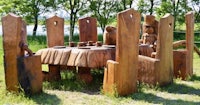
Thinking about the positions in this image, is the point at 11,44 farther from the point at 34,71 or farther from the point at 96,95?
the point at 96,95

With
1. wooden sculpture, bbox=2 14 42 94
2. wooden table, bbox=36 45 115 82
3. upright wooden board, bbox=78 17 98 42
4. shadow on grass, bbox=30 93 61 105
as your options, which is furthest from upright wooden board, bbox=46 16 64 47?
shadow on grass, bbox=30 93 61 105

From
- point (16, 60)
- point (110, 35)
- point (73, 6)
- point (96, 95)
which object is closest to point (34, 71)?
point (16, 60)

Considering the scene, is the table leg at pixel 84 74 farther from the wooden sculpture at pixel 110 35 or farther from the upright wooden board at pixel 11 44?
the upright wooden board at pixel 11 44

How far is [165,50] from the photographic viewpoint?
20.8ft

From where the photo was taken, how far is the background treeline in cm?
1880

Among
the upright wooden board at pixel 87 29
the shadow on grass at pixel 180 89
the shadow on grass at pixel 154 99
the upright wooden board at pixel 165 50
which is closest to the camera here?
the shadow on grass at pixel 154 99

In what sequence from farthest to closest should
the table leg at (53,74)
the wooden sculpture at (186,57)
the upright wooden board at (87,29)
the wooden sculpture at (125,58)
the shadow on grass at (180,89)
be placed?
the upright wooden board at (87,29) → the wooden sculpture at (186,57) → the table leg at (53,74) → the shadow on grass at (180,89) → the wooden sculpture at (125,58)

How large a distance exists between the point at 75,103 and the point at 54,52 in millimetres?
1576

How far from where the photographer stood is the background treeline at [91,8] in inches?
740

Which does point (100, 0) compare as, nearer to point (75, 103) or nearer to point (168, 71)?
point (168, 71)

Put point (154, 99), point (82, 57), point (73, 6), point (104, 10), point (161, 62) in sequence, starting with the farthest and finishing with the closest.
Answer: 1. point (104, 10)
2. point (73, 6)
3. point (161, 62)
4. point (82, 57)
5. point (154, 99)

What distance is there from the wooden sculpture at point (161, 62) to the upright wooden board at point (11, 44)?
2.29 metres

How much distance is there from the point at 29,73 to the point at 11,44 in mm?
535

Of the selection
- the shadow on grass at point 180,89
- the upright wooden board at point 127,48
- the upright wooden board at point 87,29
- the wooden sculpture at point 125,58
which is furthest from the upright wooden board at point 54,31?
the shadow on grass at point 180,89
